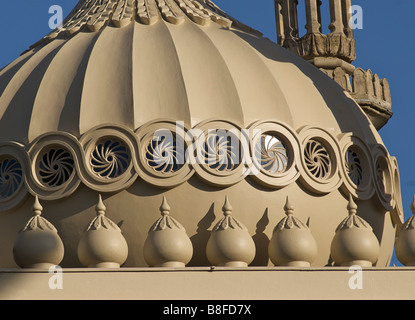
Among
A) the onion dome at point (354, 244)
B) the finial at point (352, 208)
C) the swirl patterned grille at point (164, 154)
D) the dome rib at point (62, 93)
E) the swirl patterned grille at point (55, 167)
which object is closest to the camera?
the onion dome at point (354, 244)

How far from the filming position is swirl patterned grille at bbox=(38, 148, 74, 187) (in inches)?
797

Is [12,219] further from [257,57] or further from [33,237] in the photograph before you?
[257,57]

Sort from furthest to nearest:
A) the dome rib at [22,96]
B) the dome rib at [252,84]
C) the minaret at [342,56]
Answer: the minaret at [342,56]
the dome rib at [22,96]
the dome rib at [252,84]

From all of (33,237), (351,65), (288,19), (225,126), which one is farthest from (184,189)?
(288,19)

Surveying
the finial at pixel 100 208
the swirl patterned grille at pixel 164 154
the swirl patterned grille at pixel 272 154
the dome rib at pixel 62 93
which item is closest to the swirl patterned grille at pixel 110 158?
the swirl patterned grille at pixel 164 154

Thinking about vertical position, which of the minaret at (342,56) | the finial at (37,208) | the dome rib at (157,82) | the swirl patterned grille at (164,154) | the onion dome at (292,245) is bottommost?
the onion dome at (292,245)

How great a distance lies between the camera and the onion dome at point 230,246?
61.8ft

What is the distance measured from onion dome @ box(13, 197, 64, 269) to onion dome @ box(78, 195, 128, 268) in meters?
0.36

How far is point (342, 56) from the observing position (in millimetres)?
27234

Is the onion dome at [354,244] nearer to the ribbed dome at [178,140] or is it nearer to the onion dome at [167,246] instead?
the ribbed dome at [178,140]

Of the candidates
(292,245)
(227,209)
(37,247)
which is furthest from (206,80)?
(37,247)

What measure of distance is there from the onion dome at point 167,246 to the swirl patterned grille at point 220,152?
1603mm
